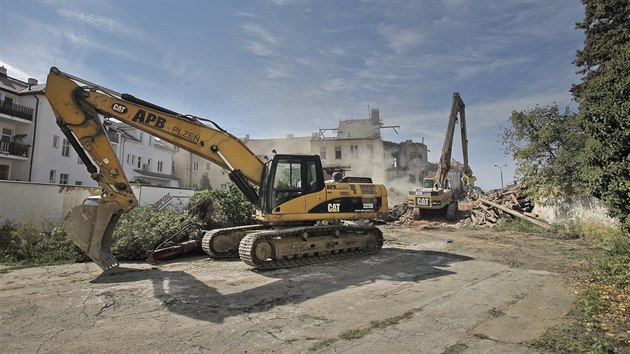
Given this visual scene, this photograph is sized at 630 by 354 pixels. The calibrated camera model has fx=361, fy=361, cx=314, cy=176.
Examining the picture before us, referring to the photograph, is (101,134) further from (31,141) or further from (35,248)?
(31,141)

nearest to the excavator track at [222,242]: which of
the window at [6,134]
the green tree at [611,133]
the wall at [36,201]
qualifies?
the wall at [36,201]

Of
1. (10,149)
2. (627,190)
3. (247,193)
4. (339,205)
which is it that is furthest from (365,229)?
(10,149)

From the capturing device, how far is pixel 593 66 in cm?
1788

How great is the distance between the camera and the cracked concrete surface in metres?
4.48

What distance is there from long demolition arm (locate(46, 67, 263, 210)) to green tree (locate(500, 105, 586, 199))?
15765 millimetres

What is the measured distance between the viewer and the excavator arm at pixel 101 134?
765 centimetres

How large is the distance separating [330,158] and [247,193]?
42.3m

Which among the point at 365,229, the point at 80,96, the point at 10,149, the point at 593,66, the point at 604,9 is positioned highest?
the point at 604,9

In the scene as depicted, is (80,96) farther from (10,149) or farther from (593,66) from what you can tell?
(10,149)

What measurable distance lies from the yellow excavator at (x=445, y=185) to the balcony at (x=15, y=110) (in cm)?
2902

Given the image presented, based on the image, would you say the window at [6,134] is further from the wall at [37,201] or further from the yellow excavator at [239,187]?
the yellow excavator at [239,187]

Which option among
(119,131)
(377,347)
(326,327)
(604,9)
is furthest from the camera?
(119,131)

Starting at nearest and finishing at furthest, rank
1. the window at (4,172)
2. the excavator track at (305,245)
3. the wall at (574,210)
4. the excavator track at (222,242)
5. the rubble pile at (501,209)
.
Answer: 1. the excavator track at (305,245)
2. the excavator track at (222,242)
3. the wall at (574,210)
4. the rubble pile at (501,209)
5. the window at (4,172)

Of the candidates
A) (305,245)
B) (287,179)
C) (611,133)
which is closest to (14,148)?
(287,179)
